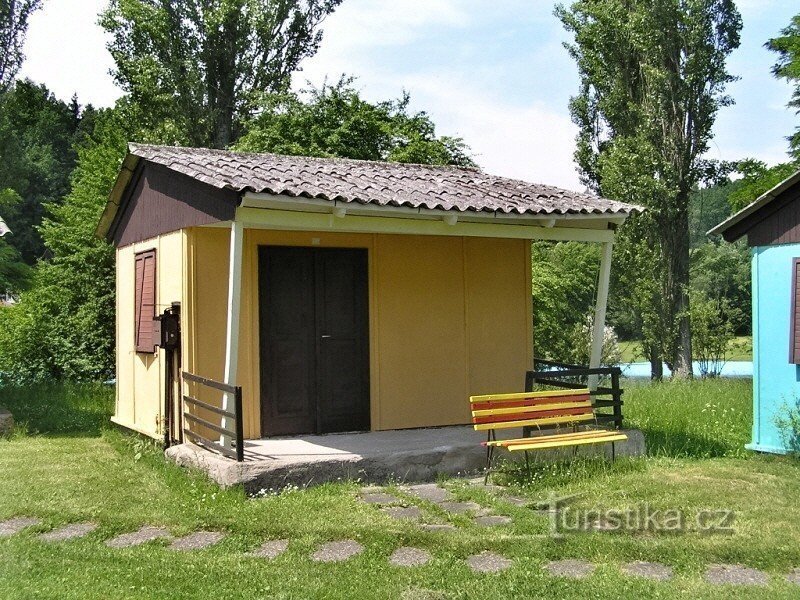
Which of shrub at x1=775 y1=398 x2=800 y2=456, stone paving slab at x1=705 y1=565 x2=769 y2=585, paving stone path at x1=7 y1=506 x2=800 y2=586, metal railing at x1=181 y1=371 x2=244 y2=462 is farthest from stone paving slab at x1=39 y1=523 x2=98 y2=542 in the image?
shrub at x1=775 y1=398 x2=800 y2=456

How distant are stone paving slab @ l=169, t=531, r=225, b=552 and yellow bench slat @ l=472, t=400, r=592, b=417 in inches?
107

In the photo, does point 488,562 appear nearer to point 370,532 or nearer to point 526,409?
point 370,532

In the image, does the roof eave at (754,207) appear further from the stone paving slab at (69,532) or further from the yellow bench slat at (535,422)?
the stone paving slab at (69,532)

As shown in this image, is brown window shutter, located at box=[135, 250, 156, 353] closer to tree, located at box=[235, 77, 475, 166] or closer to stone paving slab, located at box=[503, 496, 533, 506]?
stone paving slab, located at box=[503, 496, 533, 506]

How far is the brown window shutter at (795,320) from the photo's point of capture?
948 cm

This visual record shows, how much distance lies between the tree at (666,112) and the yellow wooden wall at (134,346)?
1311 centimetres

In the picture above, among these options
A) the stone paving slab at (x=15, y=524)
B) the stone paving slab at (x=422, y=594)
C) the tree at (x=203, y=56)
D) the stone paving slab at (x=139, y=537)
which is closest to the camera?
the stone paving slab at (x=422, y=594)

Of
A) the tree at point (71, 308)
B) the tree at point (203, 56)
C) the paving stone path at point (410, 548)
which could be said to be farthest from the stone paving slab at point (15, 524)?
the tree at point (203, 56)

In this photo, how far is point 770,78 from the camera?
968 inches

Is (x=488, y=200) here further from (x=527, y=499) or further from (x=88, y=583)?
(x=88, y=583)

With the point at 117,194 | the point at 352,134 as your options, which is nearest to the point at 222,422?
the point at 117,194

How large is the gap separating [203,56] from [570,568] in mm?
24011

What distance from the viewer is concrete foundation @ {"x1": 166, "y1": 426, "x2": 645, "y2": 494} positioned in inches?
310

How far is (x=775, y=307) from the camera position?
32.3ft
